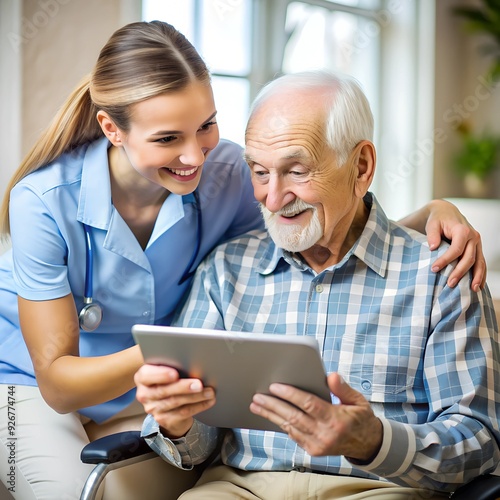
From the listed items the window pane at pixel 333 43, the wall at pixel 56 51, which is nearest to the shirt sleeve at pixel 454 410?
the wall at pixel 56 51

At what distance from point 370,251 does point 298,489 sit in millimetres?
543

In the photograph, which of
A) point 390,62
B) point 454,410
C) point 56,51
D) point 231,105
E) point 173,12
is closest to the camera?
point 454,410

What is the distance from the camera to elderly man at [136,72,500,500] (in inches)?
58.4

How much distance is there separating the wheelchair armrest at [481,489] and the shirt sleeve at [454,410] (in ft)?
0.18

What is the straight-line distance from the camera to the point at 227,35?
13.3ft

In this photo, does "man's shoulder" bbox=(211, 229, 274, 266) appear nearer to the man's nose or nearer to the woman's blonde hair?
the man's nose

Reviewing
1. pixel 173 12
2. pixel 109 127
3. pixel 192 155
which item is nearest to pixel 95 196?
pixel 109 127

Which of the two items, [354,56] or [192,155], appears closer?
[192,155]

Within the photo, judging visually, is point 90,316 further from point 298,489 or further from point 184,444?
point 298,489

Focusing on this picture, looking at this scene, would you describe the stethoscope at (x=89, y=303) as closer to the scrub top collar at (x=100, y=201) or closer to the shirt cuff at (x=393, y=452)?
the scrub top collar at (x=100, y=201)

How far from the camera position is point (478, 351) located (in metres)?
1.52

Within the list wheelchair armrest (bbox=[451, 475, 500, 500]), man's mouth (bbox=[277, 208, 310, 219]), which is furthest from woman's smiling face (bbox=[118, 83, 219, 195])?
wheelchair armrest (bbox=[451, 475, 500, 500])

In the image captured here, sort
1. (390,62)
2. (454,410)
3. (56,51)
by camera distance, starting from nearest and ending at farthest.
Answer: (454,410), (56,51), (390,62)

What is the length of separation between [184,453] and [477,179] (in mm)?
4548
